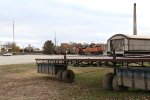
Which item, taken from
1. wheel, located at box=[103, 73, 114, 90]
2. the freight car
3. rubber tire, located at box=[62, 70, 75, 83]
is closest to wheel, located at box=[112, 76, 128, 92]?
wheel, located at box=[103, 73, 114, 90]

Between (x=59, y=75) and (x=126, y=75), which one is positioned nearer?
(x=126, y=75)

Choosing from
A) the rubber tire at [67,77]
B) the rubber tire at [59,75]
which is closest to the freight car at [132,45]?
the rubber tire at [59,75]

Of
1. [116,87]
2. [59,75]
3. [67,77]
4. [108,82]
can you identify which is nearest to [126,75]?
[116,87]

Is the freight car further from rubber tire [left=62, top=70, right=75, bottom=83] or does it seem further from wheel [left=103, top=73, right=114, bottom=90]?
wheel [left=103, top=73, right=114, bottom=90]

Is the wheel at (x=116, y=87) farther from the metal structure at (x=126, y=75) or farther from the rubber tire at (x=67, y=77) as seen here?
the rubber tire at (x=67, y=77)

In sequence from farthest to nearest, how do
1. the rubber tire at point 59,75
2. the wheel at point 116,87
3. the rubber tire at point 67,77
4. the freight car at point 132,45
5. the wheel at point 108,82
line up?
1. the freight car at point 132,45
2. the rubber tire at point 59,75
3. the rubber tire at point 67,77
4. the wheel at point 108,82
5. the wheel at point 116,87

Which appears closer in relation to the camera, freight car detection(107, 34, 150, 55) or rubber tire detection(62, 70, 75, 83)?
rubber tire detection(62, 70, 75, 83)

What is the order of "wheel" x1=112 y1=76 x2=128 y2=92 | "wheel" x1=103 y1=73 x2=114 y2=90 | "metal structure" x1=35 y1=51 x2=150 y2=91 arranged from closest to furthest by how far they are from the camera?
"metal structure" x1=35 y1=51 x2=150 y2=91
"wheel" x1=112 y1=76 x2=128 y2=92
"wheel" x1=103 y1=73 x2=114 y2=90

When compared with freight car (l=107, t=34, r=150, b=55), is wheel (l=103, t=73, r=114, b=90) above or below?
below

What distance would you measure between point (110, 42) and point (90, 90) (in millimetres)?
17584

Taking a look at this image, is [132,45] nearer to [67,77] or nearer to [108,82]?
[67,77]

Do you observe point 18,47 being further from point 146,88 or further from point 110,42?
point 146,88

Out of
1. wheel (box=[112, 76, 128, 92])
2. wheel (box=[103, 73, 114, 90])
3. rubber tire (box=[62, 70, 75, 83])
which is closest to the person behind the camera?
wheel (box=[112, 76, 128, 92])

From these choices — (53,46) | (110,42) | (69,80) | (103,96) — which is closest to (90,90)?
(103,96)
